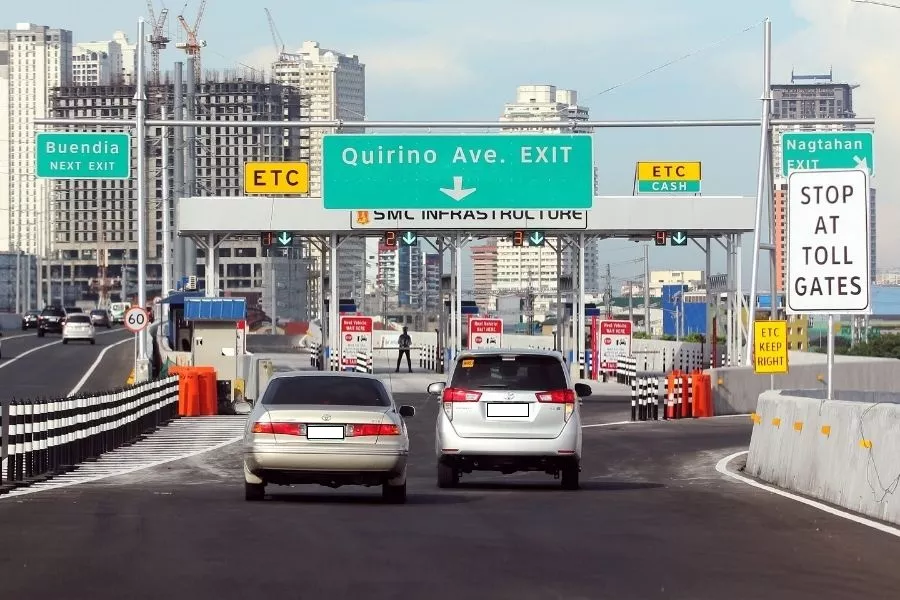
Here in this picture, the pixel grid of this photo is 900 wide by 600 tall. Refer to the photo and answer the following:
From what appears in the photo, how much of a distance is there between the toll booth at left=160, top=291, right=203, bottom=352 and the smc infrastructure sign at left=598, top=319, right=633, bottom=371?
13535 millimetres

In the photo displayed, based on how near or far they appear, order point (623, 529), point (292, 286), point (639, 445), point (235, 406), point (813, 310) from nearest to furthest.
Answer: point (623, 529) < point (813, 310) < point (639, 445) < point (235, 406) < point (292, 286)

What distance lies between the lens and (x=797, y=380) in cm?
4231

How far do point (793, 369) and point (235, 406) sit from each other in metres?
13.8

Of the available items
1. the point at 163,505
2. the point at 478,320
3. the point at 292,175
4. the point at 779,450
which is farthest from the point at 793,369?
the point at 163,505

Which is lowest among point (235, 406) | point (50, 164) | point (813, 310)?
point (235, 406)

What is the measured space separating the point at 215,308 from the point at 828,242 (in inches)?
1141

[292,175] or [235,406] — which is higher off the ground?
[292,175]

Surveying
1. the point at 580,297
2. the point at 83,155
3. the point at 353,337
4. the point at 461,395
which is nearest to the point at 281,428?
the point at 461,395

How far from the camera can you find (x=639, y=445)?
29.3 metres

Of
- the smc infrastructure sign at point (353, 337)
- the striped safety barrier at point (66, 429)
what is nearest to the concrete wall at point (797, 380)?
the smc infrastructure sign at point (353, 337)

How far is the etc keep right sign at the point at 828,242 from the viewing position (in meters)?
17.5

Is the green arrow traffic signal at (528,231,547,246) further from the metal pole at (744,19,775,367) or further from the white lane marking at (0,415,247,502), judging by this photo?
the white lane marking at (0,415,247,502)

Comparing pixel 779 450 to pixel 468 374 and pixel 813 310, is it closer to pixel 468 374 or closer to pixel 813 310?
pixel 813 310

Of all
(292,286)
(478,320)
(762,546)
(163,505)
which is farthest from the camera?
(292,286)
